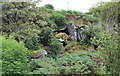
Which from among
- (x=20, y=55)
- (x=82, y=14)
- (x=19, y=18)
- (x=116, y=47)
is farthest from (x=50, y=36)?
(x=82, y=14)

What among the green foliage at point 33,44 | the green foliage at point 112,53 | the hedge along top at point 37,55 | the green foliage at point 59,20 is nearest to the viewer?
the green foliage at point 112,53

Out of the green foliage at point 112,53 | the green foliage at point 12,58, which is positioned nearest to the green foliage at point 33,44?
the green foliage at point 12,58

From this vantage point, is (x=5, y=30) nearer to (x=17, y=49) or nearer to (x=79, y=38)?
(x=17, y=49)

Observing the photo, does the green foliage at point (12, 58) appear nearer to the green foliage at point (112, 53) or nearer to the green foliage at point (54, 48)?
the green foliage at point (112, 53)

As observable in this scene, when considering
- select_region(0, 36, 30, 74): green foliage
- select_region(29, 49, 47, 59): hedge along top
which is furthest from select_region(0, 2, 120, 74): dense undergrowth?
select_region(29, 49, 47, 59): hedge along top

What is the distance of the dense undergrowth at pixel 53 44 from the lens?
3232mm

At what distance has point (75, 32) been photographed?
7.79 meters

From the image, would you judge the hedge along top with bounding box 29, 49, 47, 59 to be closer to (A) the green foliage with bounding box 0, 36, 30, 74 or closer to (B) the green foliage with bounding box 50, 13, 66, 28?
(A) the green foliage with bounding box 0, 36, 30, 74

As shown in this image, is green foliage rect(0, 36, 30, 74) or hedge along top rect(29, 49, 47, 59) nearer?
green foliage rect(0, 36, 30, 74)

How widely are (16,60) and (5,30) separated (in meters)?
2.32

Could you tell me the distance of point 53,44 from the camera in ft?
17.8

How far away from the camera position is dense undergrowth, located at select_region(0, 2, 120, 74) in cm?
323

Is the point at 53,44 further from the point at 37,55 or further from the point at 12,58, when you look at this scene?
the point at 12,58

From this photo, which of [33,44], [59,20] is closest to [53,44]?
[33,44]
